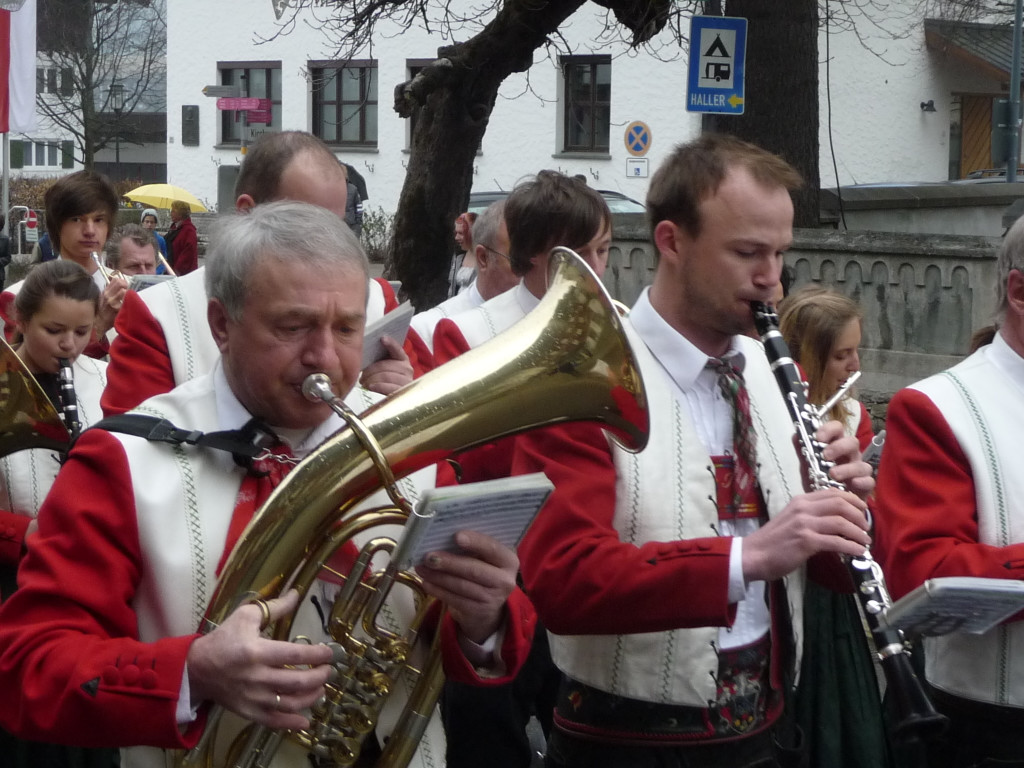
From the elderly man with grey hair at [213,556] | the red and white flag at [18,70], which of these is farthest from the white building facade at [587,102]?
the elderly man with grey hair at [213,556]

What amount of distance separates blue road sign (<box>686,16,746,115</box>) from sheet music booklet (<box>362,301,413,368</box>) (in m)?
6.06

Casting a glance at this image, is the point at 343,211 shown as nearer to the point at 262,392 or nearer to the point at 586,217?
the point at 586,217

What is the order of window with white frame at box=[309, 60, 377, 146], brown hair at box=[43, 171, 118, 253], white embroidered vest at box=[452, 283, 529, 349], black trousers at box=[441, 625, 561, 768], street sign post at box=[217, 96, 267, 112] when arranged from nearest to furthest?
1. black trousers at box=[441, 625, 561, 768]
2. white embroidered vest at box=[452, 283, 529, 349]
3. brown hair at box=[43, 171, 118, 253]
4. street sign post at box=[217, 96, 267, 112]
5. window with white frame at box=[309, 60, 377, 146]

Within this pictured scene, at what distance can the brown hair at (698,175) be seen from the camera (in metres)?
2.72

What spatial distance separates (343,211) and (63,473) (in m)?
1.62

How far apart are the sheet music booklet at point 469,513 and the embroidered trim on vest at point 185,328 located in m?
1.47

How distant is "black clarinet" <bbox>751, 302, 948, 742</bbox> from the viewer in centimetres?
227

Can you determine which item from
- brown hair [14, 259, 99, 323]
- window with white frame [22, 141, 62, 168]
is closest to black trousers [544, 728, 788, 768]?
brown hair [14, 259, 99, 323]

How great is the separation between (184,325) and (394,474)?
4.89 ft

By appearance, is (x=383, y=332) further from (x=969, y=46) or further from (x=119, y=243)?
Result: (x=969, y=46)

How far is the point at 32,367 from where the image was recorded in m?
3.94

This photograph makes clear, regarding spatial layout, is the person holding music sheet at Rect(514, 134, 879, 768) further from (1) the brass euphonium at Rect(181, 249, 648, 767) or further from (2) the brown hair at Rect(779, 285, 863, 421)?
(2) the brown hair at Rect(779, 285, 863, 421)

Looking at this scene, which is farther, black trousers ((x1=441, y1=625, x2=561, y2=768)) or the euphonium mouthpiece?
black trousers ((x1=441, y1=625, x2=561, y2=768))

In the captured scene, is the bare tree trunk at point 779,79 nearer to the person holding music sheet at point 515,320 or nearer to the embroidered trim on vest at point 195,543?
the person holding music sheet at point 515,320
